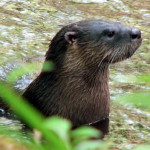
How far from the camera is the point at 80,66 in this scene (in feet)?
14.4

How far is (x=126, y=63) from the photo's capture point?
6035 mm

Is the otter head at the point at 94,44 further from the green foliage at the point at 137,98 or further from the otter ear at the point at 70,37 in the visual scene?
the green foliage at the point at 137,98

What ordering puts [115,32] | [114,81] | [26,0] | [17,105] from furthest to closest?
1. [26,0]
2. [114,81]
3. [115,32]
4. [17,105]

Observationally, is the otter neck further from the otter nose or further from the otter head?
the otter nose

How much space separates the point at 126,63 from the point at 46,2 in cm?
237

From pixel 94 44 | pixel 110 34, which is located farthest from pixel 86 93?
pixel 110 34

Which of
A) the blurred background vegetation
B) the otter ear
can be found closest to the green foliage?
the blurred background vegetation

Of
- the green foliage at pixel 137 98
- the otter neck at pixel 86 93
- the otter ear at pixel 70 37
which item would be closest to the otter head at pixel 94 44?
the otter ear at pixel 70 37

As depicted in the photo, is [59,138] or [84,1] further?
[84,1]

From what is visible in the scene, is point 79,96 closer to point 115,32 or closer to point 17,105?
point 115,32

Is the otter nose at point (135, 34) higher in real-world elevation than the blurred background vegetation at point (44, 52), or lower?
higher

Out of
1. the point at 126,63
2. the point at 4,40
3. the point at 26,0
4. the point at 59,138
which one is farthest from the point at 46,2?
the point at 59,138

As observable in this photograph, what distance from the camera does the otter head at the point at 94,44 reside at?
14.1 feet

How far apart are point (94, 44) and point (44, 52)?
5.99 ft
